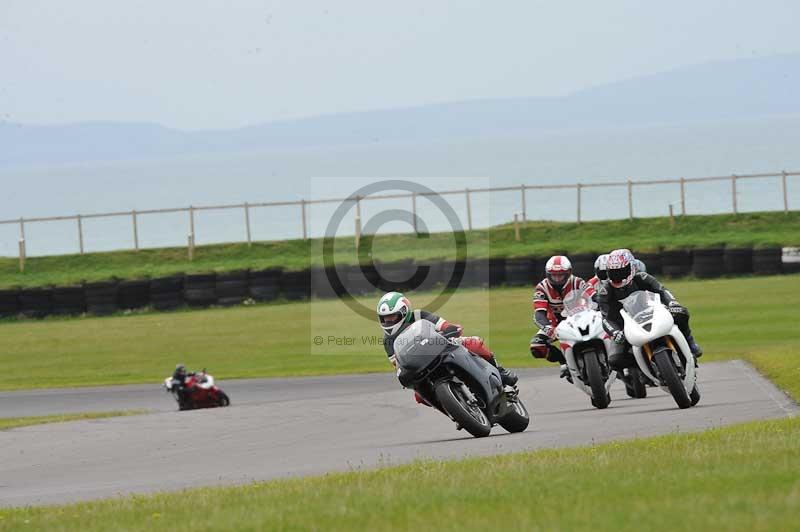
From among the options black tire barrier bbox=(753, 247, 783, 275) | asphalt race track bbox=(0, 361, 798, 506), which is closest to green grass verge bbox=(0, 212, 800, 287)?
black tire barrier bbox=(753, 247, 783, 275)

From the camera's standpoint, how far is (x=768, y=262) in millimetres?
35656

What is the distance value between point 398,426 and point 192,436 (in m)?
2.36

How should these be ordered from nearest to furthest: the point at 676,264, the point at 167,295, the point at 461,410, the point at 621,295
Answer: the point at 461,410, the point at 621,295, the point at 676,264, the point at 167,295

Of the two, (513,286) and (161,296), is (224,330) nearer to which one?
(161,296)

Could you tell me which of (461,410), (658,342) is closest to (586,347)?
(658,342)

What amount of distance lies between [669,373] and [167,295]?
83.8 ft

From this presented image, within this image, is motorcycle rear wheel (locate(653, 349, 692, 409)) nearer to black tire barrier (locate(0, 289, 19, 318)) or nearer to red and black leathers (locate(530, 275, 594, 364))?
red and black leathers (locate(530, 275, 594, 364))

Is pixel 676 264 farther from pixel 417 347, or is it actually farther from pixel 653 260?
pixel 417 347

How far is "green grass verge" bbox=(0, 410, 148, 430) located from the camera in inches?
784

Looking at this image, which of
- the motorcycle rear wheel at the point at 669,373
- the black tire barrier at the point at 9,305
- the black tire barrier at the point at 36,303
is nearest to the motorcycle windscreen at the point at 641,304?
the motorcycle rear wheel at the point at 669,373

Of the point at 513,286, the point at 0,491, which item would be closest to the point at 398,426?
the point at 0,491

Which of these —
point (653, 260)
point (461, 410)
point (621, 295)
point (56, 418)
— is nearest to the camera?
point (461, 410)

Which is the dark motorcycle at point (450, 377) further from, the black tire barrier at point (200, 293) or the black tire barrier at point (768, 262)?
the black tire barrier at point (200, 293)

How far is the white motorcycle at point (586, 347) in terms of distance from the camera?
563 inches
